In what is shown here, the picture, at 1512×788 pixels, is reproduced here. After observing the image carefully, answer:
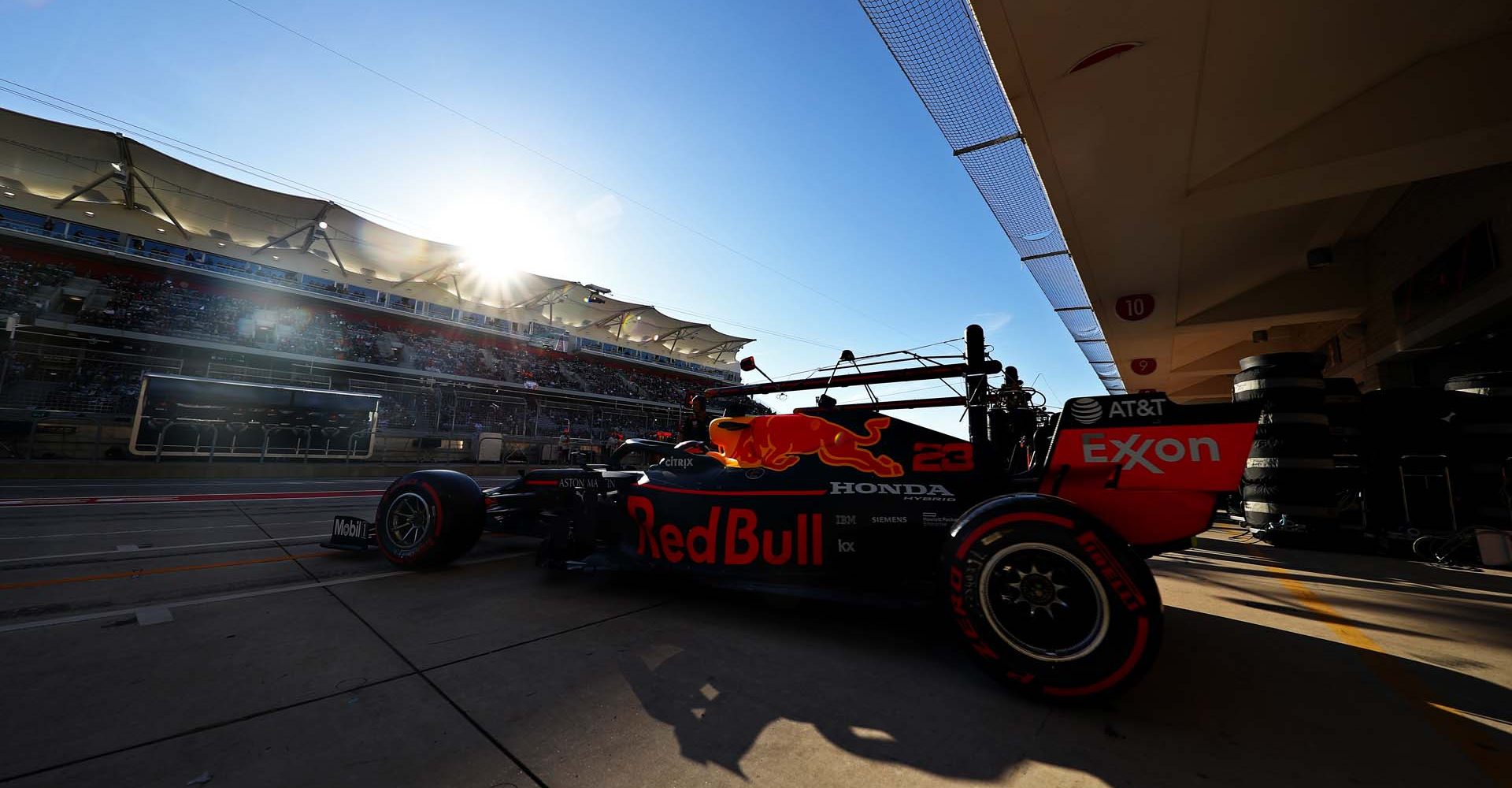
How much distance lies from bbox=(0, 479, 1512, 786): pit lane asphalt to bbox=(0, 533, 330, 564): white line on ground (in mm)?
227

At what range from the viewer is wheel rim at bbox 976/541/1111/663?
6.57ft

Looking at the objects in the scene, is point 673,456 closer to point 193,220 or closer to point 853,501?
point 853,501

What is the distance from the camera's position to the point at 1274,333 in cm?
1316

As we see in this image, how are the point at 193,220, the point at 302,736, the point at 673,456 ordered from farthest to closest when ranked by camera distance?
1. the point at 193,220
2. the point at 673,456
3. the point at 302,736

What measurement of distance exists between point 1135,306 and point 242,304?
36.4 metres

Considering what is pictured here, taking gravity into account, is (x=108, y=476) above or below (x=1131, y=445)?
below

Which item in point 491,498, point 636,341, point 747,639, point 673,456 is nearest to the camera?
point 747,639

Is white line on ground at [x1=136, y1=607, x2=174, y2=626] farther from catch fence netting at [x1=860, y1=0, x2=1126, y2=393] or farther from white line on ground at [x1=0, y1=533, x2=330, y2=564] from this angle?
catch fence netting at [x1=860, y1=0, x2=1126, y2=393]

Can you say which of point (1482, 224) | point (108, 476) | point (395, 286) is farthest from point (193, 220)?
point (1482, 224)

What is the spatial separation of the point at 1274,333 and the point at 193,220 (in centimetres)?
4619

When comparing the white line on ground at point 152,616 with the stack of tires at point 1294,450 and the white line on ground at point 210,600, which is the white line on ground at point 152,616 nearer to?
the white line on ground at point 210,600

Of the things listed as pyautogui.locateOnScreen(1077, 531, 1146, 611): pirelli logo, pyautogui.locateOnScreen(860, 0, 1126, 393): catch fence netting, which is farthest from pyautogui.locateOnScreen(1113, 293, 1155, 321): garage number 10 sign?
pyautogui.locateOnScreen(1077, 531, 1146, 611): pirelli logo

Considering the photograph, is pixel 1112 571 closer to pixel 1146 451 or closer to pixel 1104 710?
pixel 1104 710

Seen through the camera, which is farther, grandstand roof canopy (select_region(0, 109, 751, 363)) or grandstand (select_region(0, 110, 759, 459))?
grandstand roof canopy (select_region(0, 109, 751, 363))
